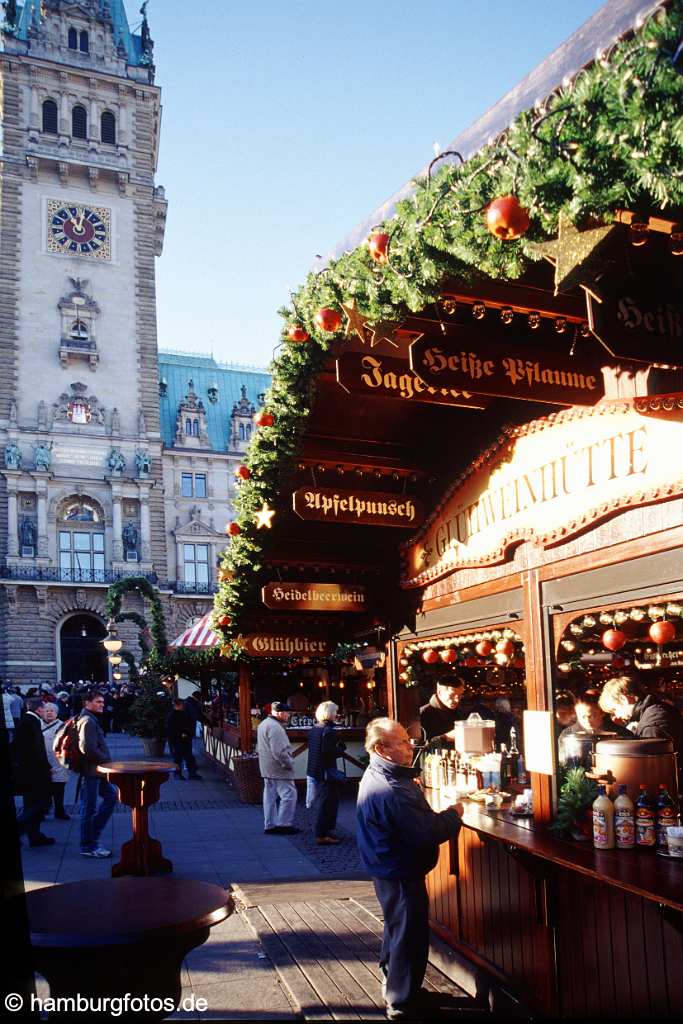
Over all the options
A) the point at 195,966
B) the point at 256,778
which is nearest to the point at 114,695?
the point at 256,778

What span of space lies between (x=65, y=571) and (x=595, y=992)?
41152mm

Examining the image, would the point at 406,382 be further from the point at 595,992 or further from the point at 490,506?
the point at 595,992

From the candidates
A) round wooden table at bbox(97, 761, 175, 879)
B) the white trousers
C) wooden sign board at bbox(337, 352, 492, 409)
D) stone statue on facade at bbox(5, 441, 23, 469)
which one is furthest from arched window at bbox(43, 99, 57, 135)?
wooden sign board at bbox(337, 352, 492, 409)

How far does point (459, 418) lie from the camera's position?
661 centimetres

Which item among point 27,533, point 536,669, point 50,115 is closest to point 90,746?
point 536,669

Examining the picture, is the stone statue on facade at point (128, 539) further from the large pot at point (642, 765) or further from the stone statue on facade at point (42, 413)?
the large pot at point (642, 765)

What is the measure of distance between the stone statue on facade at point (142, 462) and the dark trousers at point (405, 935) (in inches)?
1590

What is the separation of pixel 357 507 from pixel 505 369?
2450mm

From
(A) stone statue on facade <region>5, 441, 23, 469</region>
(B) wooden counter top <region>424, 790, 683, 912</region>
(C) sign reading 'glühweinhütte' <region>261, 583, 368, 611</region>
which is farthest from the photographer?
(A) stone statue on facade <region>5, 441, 23, 469</region>

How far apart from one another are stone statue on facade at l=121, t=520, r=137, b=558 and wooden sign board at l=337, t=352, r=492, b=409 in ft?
133

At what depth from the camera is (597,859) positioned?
4164 millimetres

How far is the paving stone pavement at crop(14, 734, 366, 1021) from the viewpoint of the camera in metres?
5.23

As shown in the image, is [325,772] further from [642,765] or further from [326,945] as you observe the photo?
[642,765]

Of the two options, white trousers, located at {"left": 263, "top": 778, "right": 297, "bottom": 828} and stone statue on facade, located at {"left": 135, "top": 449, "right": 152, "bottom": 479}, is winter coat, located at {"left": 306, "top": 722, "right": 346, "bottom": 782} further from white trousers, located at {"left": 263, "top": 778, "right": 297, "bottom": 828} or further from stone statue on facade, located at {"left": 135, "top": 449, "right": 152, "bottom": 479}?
stone statue on facade, located at {"left": 135, "top": 449, "right": 152, "bottom": 479}
